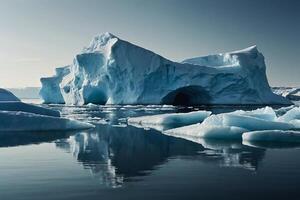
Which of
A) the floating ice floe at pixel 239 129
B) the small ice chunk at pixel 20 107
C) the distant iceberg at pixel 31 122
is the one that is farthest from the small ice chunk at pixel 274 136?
the small ice chunk at pixel 20 107

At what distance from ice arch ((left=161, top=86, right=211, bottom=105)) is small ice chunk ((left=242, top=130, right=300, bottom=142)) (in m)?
34.8

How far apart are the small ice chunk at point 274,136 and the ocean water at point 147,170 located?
593 millimetres

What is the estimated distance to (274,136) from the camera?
11.6 meters

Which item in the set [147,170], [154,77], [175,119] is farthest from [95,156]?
[154,77]

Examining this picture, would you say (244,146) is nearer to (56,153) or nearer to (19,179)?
(56,153)

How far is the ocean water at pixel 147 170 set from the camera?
536cm

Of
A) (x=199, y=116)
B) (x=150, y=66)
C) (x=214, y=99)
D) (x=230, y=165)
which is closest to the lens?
(x=230, y=165)

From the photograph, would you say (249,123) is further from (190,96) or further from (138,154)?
(190,96)

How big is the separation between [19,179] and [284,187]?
4.21 meters

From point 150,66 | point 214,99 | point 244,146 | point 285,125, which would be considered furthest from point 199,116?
point 214,99

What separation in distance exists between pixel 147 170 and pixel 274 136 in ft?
19.6

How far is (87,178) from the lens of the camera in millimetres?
6281

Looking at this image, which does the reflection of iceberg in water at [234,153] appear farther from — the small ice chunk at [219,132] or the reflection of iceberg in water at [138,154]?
the small ice chunk at [219,132]

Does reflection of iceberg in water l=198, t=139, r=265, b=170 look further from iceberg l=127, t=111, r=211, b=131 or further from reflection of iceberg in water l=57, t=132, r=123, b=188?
iceberg l=127, t=111, r=211, b=131
